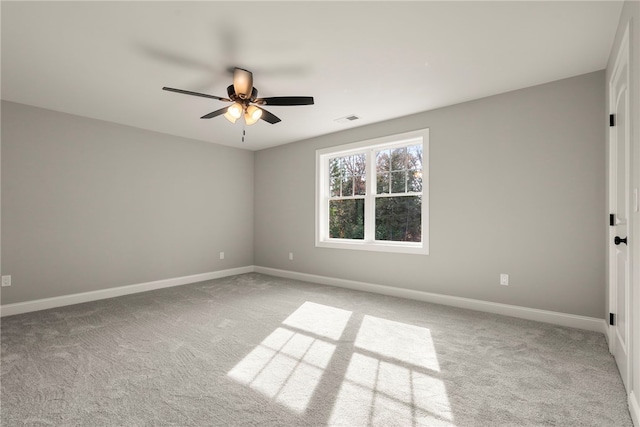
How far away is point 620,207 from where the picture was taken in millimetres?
2381

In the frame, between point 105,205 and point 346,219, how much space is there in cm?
360

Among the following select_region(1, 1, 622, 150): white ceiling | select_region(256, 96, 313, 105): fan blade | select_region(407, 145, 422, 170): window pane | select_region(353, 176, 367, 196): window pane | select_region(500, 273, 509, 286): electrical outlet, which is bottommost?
select_region(500, 273, 509, 286): electrical outlet

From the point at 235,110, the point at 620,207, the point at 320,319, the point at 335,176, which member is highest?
the point at 235,110

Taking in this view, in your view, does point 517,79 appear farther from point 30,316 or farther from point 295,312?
point 30,316

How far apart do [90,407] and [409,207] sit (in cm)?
388

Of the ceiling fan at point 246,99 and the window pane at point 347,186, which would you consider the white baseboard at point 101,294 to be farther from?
the ceiling fan at point 246,99

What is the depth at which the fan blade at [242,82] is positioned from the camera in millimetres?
2895

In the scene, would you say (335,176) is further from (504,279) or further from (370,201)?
(504,279)

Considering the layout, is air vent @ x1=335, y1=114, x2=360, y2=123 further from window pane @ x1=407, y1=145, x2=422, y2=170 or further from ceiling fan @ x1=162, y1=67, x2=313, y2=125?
ceiling fan @ x1=162, y1=67, x2=313, y2=125

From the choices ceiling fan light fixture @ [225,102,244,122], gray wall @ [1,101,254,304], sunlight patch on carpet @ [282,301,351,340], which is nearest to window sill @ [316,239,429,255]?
sunlight patch on carpet @ [282,301,351,340]

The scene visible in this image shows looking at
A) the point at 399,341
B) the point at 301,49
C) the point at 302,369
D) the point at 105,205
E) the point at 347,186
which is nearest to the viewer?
the point at 302,369

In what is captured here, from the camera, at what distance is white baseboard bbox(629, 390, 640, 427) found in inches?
63.6

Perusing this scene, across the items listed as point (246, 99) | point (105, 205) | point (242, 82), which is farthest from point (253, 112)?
point (105, 205)

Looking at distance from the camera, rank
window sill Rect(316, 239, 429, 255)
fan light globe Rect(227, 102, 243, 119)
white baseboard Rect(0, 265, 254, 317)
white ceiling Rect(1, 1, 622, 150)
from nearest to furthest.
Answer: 1. white ceiling Rect(1, 1, 622, 150)
2. fan light globe Rect(227, 102, 243, 119)
3. white baseboard Rect(0, 265, 254, 317)
4. window sill Rect(316, 239, 429, 255)
